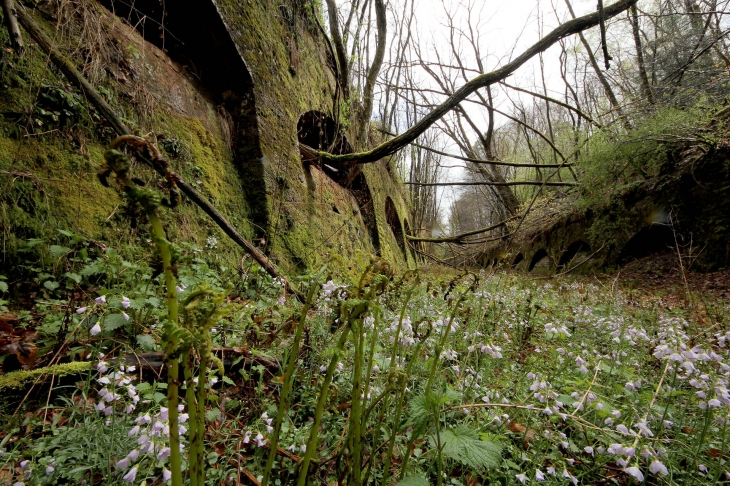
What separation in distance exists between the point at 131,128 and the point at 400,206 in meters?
9.26

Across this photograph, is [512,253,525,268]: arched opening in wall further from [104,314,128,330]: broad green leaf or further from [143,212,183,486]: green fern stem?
[143,212,183,486]: green fern stem

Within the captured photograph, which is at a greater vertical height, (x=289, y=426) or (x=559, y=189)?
(x=559, y=189)

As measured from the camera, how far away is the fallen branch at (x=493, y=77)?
3820mm

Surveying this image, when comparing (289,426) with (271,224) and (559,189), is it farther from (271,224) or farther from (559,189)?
(559,189)

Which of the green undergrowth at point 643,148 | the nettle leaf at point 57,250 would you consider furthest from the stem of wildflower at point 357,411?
the green undergrowth at point 643,148

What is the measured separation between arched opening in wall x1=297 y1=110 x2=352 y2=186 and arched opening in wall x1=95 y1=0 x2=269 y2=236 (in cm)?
141

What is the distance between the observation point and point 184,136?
3.40 metres

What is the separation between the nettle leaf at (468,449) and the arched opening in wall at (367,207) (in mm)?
6606

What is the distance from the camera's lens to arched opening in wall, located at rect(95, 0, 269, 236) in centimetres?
365

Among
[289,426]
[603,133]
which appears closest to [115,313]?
[289,426]

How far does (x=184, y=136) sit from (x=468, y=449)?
12.6ft

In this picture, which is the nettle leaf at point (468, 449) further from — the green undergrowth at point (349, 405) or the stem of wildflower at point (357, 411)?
the stem of wildflower at point (357, 411)

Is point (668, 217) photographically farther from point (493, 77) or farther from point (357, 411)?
point (357, 411)

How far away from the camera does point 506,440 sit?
1.55 m
